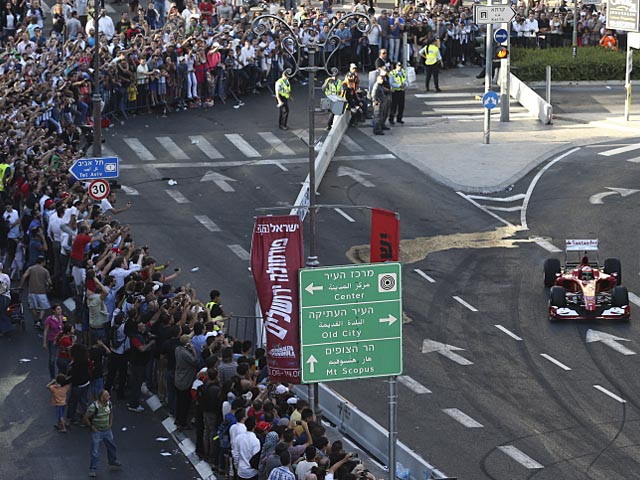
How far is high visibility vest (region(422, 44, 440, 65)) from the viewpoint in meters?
50.5

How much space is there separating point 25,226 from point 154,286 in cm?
612

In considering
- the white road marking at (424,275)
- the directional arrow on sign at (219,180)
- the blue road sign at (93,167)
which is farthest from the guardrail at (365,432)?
the directional arrow on sign at (219,180)

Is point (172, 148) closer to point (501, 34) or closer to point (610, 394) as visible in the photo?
point (501, 34)

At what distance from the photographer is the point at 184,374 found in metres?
22.7

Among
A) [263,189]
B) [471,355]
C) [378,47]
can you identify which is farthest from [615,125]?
[471,355]

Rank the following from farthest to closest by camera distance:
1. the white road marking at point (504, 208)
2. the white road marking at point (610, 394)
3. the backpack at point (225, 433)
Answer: the white road marking at point (504, 208) → the white road marking at point (610, 394) → the backpack at point (225, 433)

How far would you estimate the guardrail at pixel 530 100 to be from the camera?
47.6 meters

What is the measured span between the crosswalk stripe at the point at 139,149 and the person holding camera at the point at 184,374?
62.9 feet

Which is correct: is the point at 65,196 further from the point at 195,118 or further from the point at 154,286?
the point at 195,118

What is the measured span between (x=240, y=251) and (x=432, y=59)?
2055 centimetres

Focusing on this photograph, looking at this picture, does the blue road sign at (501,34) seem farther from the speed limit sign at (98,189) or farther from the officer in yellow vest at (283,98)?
the speed limit sign at (98,189)

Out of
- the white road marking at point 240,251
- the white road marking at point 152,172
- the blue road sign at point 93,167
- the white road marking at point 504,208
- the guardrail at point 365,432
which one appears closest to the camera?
the guardrail at point 365,432

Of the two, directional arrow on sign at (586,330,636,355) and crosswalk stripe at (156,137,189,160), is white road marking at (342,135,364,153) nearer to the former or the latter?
crosswalk stripe at (156,137,189,160)

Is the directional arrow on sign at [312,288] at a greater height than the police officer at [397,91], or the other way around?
the directional arrow on sign at [312,288]
